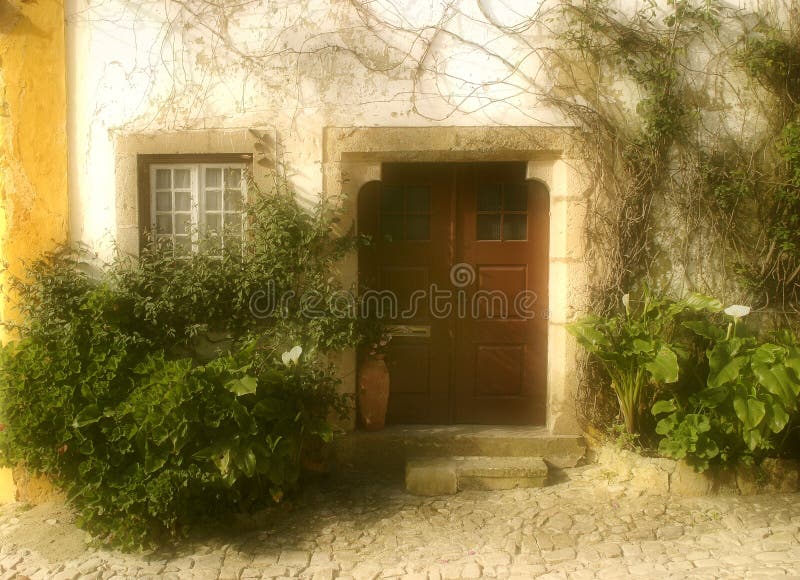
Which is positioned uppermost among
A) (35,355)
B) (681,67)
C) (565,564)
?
(681,67)

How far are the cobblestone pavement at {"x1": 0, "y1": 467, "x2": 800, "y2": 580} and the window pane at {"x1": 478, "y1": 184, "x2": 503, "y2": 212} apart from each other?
219 cm

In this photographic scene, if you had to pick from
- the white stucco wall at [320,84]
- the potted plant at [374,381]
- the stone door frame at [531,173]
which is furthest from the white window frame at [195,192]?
the potted plant at [374,381]

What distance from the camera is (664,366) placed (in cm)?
422

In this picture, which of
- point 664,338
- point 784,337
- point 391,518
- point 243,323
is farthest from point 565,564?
point 243,323

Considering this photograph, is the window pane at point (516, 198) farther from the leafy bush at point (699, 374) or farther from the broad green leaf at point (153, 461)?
the broad green leaf at point (153, 461)

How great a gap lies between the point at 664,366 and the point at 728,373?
0.39m

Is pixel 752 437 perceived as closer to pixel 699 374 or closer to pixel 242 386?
pixel 699 374

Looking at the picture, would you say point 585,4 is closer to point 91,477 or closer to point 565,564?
point 565,564

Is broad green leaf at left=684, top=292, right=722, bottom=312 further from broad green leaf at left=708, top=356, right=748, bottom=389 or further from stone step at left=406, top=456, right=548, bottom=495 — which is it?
stone step at left=406, top=456, right=548, bottom=495

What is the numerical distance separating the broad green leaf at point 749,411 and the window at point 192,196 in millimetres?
3677

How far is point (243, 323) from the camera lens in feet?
15.8

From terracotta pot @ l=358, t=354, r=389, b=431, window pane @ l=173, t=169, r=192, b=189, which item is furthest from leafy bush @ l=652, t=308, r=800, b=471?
window pane @ l=173, t=169, r=192, b=189

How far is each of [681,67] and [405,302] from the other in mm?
2707

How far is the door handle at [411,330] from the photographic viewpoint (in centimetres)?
530
